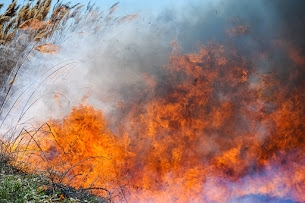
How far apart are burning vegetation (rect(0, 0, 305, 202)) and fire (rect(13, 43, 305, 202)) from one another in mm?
29

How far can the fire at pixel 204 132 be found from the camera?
8.80m

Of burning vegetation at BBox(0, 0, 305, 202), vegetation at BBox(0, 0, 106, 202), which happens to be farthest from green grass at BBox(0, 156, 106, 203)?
burning vegetation at BBox(0, 0, 305, 202)

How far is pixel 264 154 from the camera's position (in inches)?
377

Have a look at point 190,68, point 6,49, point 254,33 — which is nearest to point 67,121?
point 6,49

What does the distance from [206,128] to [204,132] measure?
14 cm

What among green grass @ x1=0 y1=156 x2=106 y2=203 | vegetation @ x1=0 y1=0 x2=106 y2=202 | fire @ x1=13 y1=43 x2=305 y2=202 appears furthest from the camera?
fire @ x1=13 y1=43 x2=305 y2=202

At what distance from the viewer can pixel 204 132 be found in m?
9.62

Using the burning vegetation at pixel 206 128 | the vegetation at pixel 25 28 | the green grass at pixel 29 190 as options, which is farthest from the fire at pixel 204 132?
the green grass at pixel 29 190

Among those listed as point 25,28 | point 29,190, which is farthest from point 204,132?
point 29,190

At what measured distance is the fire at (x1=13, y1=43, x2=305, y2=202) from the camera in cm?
880

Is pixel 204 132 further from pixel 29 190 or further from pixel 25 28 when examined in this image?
pixel 29 190

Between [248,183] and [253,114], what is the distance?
211cm

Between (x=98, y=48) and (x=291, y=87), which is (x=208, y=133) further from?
(x=98, y=48)

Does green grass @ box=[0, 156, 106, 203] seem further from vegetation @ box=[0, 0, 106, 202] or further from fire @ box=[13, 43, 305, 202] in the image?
fire @ box=[13, 43, 305, 202]
